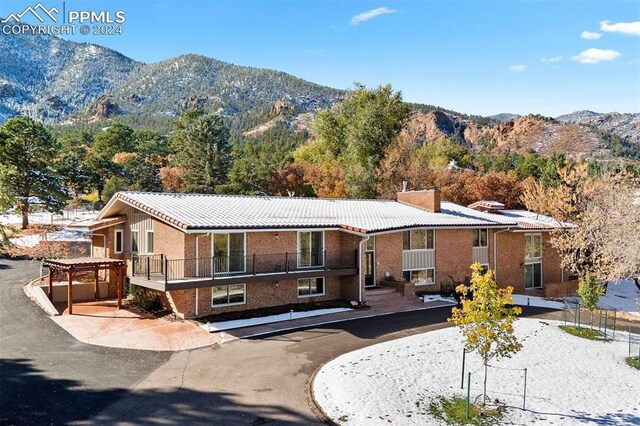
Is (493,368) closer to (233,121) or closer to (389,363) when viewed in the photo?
(389,363)

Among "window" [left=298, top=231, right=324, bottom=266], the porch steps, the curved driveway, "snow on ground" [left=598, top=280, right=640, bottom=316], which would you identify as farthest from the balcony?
"snow on ground" [left=598, top=280, right=640, bottom=316]

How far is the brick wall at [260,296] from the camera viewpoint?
1912 cm

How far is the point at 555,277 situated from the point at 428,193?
36.6ft

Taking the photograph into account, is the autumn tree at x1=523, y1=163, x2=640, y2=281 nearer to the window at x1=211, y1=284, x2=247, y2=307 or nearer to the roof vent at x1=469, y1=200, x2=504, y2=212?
the roof vent at x1=469, y1=200, x2=504, y2=212

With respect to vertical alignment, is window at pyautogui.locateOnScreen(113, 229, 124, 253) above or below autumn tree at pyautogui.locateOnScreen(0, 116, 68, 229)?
below

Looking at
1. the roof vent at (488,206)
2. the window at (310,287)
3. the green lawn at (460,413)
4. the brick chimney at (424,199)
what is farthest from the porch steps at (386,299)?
the roof vent at (488,206)

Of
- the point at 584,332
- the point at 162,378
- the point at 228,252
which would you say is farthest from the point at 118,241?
the point at 584,332

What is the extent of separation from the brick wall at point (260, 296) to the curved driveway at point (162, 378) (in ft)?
11.7

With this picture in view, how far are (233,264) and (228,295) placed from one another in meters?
1.45

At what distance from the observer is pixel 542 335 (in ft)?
62.6

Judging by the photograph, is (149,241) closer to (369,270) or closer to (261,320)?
(261,320)

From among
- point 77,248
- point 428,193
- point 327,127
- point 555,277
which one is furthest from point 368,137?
point 77,248

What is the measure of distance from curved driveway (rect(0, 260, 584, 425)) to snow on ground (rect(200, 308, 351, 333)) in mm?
1774

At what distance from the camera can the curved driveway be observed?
10.6 meters
